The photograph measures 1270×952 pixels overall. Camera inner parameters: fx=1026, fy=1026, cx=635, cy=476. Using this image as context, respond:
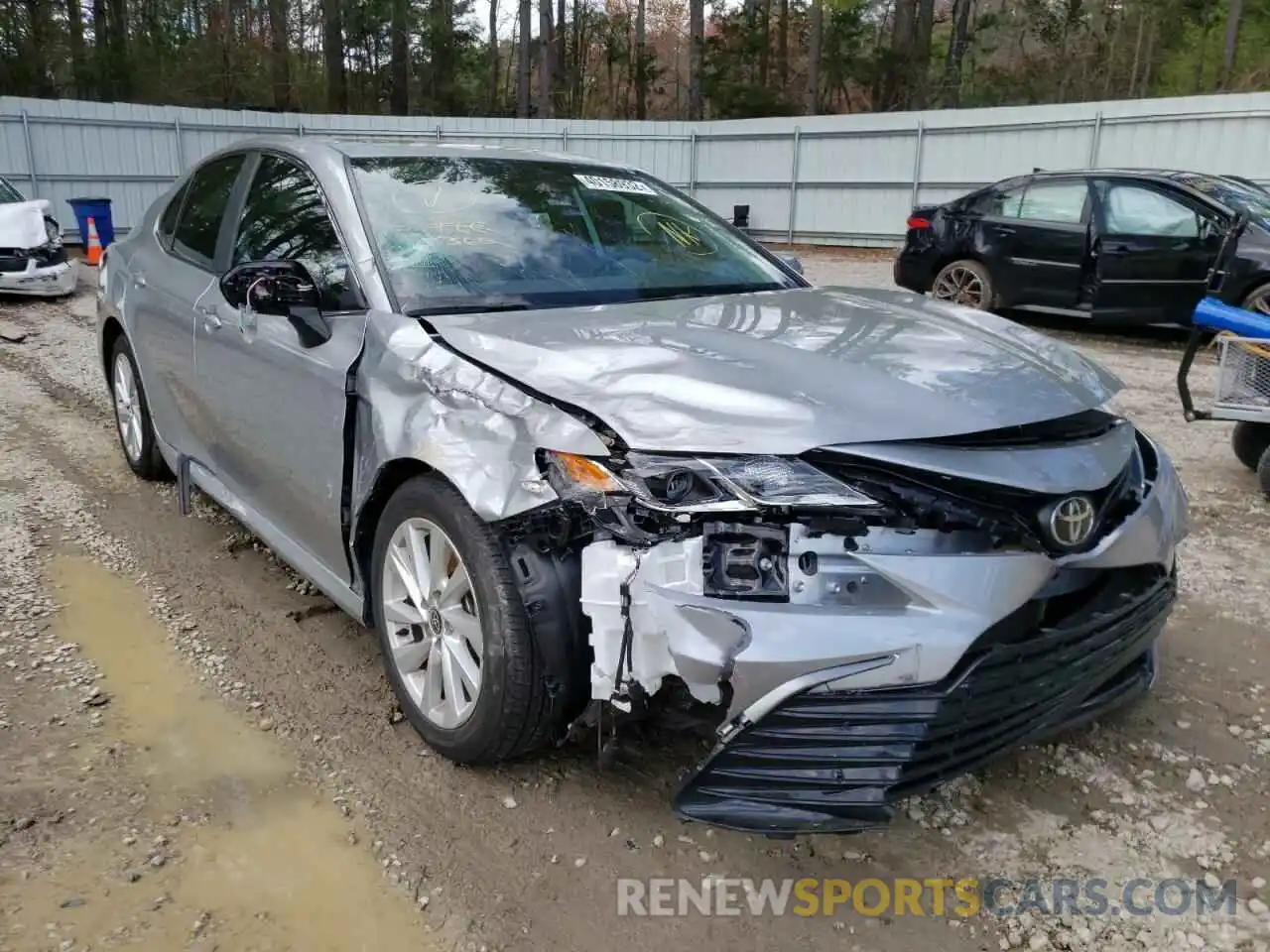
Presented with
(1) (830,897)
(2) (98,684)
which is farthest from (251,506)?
(1) (830,897)

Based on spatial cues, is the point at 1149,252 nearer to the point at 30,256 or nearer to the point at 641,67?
the point at 30,256

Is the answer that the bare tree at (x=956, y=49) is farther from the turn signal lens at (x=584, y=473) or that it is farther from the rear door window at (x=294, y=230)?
the turn signal lens at (x=584, y=473)

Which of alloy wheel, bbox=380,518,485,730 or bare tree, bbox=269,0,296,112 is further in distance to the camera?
bare tree, bbox=269,0,296,112

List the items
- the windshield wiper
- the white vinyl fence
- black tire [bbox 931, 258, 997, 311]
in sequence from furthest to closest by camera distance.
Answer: the white vinyl fence
black tire [bbox 931, 258, 997, 311]
the windshield wiper

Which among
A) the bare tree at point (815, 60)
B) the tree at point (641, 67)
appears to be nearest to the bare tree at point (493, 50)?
the tree at point (641, 67)

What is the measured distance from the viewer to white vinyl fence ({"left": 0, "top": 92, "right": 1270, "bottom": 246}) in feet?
52.0

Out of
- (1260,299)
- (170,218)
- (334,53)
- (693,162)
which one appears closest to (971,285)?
(1260,299)

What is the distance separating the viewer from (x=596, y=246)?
11.1 feet

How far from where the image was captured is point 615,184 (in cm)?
379

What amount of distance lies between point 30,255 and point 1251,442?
1113 centimetres

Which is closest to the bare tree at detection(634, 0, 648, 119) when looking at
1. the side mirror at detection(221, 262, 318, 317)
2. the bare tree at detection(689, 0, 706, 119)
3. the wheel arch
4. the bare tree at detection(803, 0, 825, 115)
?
the bare tree at detection(689, 0, 706, 119)

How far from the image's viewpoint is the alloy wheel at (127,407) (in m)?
4.87

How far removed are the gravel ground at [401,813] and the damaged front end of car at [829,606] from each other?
363 mm

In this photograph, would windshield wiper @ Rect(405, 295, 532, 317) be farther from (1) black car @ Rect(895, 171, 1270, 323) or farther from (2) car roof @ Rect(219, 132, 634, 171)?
(1) black car @ Rect(895, 171, 1270, 323)
